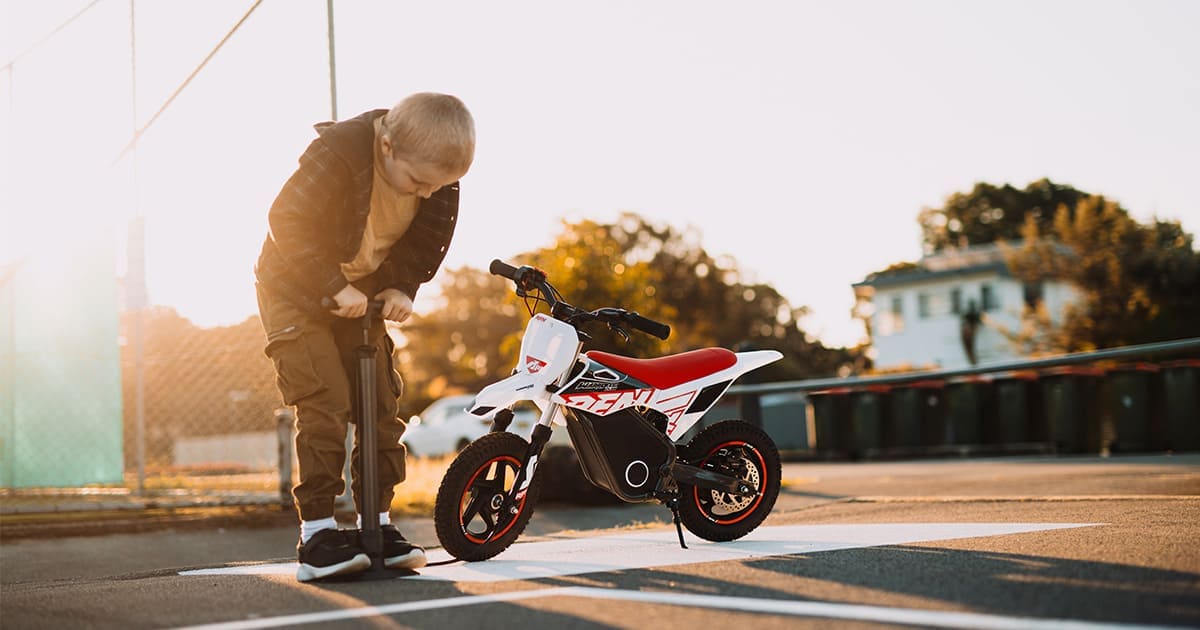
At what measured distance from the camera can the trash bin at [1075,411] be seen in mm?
17281

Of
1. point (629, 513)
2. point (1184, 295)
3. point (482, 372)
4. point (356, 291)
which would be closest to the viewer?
point (356, 291)

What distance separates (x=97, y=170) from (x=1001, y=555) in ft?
→ 27.0

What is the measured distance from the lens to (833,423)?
20.6 meters

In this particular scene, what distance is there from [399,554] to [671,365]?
1.29 meters

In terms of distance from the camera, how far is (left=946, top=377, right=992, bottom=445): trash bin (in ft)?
63.0

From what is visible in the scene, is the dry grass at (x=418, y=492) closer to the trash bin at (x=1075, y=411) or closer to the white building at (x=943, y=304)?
the trash bin at (x=1075, y=411)

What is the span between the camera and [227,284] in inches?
390

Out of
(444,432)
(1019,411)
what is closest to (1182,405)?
(1019,411)

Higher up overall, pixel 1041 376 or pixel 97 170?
pixel 97 170

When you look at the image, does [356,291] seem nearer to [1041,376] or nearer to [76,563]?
[76,563]

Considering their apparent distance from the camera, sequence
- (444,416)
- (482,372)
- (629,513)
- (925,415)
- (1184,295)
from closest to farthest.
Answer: (629,513) → (925,415) → (444,416) → (1184,295) → (482,372)

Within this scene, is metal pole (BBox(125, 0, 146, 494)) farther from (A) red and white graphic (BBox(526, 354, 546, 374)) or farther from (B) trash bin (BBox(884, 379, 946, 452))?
(B) trash bin (BBox(884, 379, 946, 452))

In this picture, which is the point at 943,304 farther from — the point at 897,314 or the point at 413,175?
the point at 413,175

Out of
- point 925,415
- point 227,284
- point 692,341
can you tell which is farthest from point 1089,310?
point 227,284
